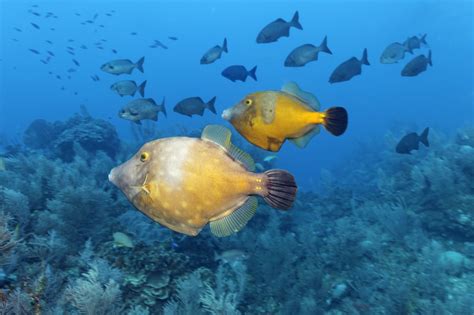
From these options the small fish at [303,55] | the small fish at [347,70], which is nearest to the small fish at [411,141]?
the small fish at [347,70]

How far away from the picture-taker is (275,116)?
8.27 ft

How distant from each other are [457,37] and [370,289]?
5243 inches

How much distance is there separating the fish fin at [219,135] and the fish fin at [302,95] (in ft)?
2.31

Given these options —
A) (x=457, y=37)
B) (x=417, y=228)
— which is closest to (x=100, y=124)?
(x=417, y=228)

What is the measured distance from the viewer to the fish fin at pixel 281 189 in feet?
6.29

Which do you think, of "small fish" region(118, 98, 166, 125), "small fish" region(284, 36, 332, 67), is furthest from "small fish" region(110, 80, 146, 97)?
"small fish" region(284, 36, 332, 67)

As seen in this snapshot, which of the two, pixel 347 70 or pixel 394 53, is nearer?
pixel 347 70

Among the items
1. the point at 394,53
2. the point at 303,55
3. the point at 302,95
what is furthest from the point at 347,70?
the point at 302,95

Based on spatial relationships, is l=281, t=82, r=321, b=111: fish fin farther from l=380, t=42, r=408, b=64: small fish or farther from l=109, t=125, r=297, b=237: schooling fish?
l=380, t=42, r=408, b=64: small fish

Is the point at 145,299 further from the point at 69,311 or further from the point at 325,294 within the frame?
the point at 325,294

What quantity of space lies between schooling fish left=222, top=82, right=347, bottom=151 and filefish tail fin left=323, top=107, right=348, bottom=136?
0.07 meters

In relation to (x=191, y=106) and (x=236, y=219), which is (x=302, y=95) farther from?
(x=191, y=106)

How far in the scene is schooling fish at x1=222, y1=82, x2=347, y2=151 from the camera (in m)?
2.51

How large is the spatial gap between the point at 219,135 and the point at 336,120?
2.46ft
